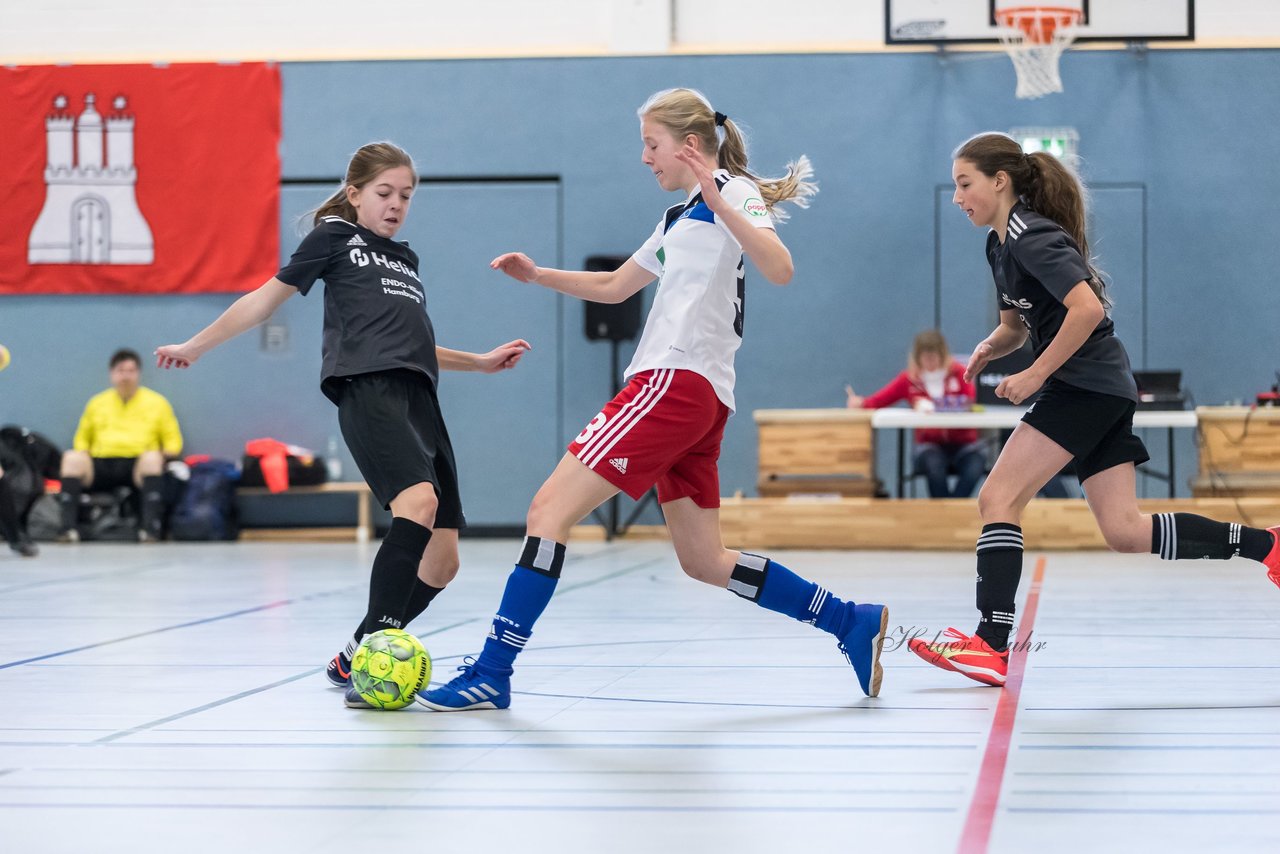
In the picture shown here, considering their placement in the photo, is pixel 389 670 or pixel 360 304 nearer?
→ pixel 389 670

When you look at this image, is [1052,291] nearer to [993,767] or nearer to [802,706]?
[802,706]

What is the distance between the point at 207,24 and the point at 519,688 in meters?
9.68

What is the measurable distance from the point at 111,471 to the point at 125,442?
0.25 meters

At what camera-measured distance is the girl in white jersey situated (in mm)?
3283

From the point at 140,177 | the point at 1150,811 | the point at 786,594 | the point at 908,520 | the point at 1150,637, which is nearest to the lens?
the point at 1150,811

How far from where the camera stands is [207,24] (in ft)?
39.2

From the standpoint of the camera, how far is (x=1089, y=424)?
3744 millimetres

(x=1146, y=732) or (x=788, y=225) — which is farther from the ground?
(x=788, y=225)

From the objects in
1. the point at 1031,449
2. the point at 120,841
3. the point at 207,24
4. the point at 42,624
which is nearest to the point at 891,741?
the point at 1031,449

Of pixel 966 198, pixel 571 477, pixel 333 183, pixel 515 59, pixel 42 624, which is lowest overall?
pixel 42 624

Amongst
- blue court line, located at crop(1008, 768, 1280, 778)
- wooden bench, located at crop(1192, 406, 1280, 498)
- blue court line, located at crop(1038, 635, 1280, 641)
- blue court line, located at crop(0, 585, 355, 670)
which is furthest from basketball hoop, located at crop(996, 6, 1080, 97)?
blue court line, located at crop(1008, 768, 1280, 778)

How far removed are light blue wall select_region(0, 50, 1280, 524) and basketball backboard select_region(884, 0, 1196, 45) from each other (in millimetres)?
655

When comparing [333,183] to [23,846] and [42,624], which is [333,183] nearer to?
[42,624]

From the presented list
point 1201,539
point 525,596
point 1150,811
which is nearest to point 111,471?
point 525,596
